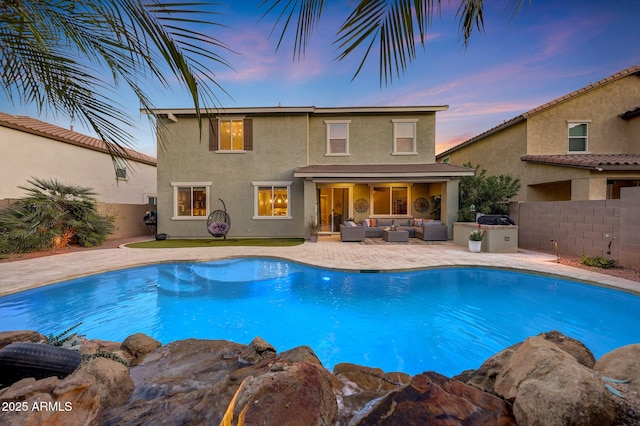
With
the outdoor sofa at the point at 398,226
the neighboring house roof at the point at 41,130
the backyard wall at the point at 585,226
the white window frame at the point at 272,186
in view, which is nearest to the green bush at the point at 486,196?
the backyard wall at the point at 585,226

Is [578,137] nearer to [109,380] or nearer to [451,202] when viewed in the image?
[451,202]

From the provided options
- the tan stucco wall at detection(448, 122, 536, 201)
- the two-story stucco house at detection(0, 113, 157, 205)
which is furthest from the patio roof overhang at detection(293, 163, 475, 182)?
the two-story stucco house at detection(0, 113, 157, 205)

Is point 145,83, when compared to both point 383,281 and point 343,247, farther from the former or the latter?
point 343,247

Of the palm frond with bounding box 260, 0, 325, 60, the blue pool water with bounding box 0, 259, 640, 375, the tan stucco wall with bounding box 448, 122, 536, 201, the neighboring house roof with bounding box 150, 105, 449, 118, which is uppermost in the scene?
the neighboring house roof with bounding box 150, 105, 449, 118

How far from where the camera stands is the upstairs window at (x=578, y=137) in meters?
12.8

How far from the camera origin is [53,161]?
1284 centimetres

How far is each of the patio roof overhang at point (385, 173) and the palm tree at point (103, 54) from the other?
9815 mm

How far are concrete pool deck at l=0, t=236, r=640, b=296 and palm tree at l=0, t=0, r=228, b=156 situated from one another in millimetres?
5688

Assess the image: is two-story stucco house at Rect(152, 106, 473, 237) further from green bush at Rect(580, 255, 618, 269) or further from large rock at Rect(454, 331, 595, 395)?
large rock at Rect(454, 331, 595, 395)

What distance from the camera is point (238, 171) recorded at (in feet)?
43.2

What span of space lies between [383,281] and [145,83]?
6143 millimetres

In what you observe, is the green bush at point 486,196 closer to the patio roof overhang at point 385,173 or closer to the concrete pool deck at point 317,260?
the patio roof overhang at point 385,173

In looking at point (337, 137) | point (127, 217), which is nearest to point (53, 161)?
point (127, 217)

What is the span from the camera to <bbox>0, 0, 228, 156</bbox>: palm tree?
1.20m
